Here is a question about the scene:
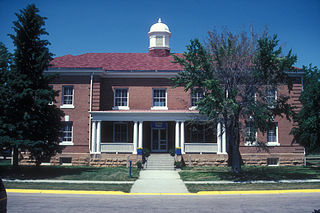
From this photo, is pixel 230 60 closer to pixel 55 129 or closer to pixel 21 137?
pixel 55 129

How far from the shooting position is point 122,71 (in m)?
25.6

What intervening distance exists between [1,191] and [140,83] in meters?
20.4

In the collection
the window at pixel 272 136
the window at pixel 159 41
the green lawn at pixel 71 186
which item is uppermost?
the window at pixel 159 41

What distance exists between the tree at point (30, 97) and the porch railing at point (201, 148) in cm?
1032

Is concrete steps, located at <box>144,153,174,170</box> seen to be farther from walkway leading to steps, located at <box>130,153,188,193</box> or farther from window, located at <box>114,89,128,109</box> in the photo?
window, located at <box>114,89,128,109</box>

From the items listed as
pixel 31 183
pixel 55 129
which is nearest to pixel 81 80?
pixel 55 129

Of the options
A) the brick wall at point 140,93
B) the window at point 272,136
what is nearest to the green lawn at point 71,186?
the brick wall at point 140,93

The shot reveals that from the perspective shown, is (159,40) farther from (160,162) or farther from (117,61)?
(160,162)

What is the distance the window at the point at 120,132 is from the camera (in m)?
26.3

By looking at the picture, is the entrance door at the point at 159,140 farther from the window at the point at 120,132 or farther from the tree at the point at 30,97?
the tree at the point at 30,97

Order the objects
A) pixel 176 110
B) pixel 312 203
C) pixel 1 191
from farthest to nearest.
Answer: pixel 176 110, pixel 312 203, pixel 1 191

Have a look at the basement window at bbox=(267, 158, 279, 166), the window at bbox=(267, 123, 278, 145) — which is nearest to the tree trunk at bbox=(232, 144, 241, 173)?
the basement window at bbox=(267, 158, 279, 166)

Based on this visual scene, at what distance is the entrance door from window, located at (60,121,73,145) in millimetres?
7426

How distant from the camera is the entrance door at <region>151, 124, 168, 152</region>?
87.1ft
